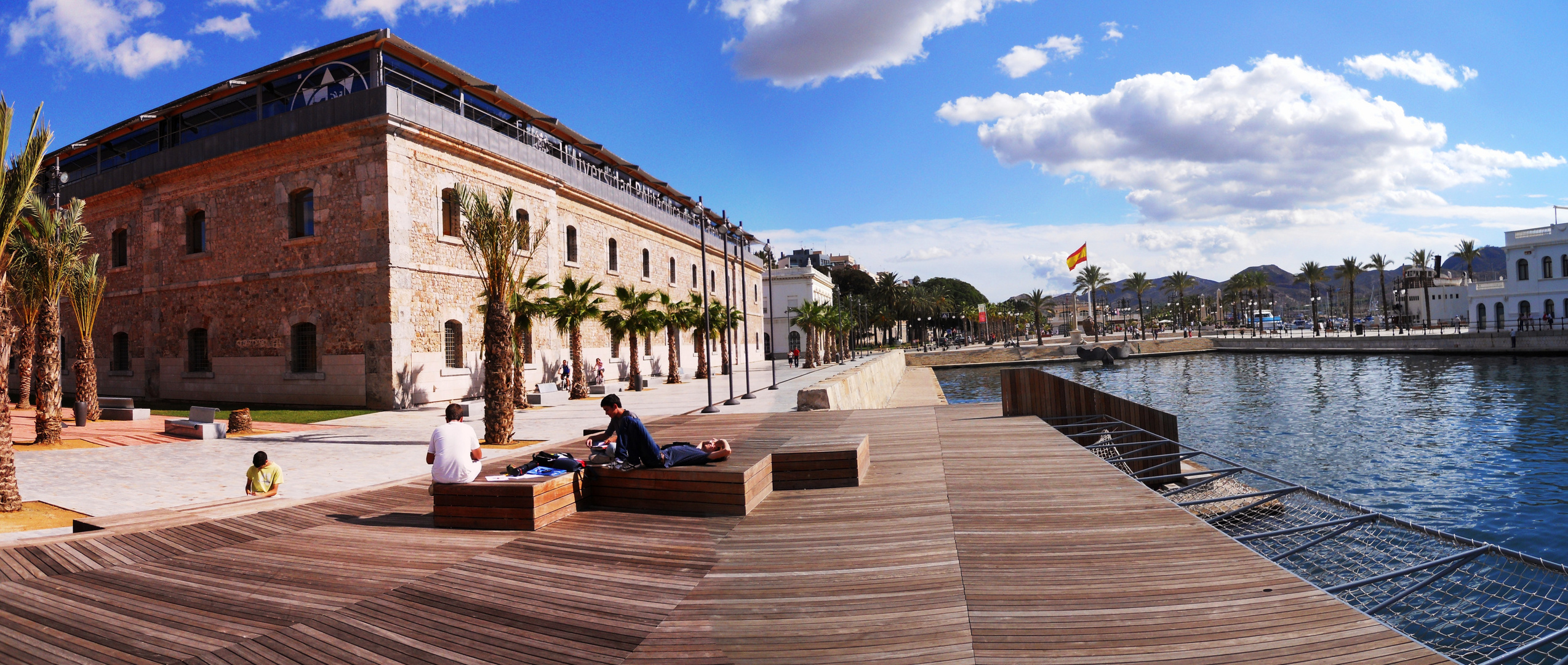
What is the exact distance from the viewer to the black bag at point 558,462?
6.86 meters

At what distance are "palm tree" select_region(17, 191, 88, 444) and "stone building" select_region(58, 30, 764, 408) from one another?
5560mm

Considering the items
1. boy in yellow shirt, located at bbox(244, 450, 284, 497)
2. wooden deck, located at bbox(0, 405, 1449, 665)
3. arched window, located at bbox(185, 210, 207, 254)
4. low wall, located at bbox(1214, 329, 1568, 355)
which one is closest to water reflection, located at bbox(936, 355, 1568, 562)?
low wall, located at bbox(1214, 329, 1568, 355)

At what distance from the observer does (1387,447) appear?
64.7ft

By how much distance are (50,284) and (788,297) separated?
49804mm

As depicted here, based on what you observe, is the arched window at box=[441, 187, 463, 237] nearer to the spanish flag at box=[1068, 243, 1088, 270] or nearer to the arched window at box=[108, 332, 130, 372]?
the arched window at box=[108, 332, 130, 372]

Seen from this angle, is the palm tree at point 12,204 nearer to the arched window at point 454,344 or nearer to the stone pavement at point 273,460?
the stone pavement at point 273,460

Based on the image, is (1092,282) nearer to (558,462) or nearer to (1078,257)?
(1078,257)

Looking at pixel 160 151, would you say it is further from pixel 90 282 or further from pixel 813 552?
pixel 813 552

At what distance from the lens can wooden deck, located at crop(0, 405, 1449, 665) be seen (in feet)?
11.7

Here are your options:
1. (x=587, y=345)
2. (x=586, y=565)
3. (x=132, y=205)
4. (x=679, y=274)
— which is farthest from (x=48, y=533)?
(x=679, y=274)

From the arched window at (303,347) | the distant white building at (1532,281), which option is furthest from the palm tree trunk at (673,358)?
the distant white building at (1532,281)

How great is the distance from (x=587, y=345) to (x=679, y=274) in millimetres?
12000

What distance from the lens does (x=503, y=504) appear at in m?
6.00

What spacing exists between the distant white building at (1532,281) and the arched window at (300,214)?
76801 millimetres
